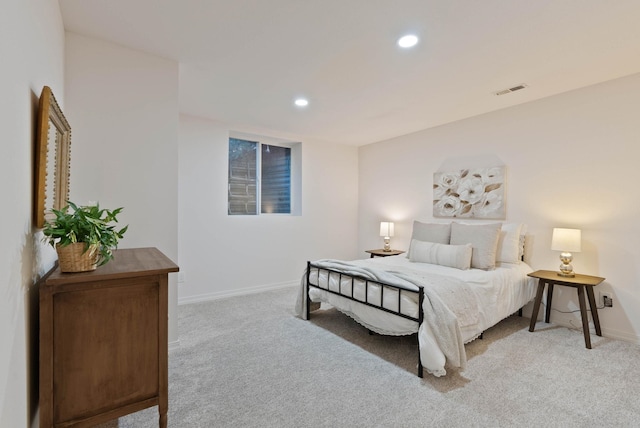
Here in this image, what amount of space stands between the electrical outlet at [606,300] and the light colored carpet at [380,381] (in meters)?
0.33

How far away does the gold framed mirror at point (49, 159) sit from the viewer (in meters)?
1.28

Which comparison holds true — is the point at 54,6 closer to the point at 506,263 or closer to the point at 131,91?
the point at 131,91

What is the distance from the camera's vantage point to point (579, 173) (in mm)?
3139

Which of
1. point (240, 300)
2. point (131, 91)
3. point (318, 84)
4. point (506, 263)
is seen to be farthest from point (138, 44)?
point (506, 263)

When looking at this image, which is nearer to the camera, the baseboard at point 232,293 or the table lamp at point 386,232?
the baseboard at point 232,293

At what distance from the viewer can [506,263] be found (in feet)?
11.1

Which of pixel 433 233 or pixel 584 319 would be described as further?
pixel 433 233

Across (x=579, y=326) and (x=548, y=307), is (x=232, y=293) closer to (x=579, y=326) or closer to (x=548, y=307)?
(x=548, y=307)

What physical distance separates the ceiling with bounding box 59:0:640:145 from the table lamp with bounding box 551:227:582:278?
1.43 meters

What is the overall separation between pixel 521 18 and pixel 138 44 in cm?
266

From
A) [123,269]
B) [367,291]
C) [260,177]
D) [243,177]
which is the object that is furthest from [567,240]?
[243,177]

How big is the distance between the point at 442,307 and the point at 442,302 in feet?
0.18

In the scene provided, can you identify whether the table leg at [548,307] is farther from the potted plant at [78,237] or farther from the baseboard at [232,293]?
the potted plant at [78,237]

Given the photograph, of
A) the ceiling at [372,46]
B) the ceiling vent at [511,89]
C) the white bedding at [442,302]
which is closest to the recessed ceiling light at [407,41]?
the ceiling at [372,46]
